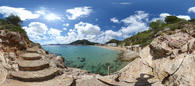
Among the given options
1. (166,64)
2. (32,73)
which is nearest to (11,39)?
(32,73)

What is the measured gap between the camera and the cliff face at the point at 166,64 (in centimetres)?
376

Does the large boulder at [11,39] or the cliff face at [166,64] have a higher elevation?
the large boulder at [11,39]

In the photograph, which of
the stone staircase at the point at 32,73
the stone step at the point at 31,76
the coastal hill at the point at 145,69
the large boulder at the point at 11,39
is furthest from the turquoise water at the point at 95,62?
the large boulder at the point at 11,39

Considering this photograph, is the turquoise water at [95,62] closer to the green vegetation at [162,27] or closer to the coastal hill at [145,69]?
the green vegetation at [162,27]

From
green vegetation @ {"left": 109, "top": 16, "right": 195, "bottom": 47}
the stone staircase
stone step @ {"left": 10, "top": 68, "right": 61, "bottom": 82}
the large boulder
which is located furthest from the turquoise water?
the large boulder

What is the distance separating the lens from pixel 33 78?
4.91m

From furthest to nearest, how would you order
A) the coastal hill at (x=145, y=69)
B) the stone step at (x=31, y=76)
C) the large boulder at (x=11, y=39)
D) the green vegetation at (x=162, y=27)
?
the green vegetation at (x=162, y=27) → the large boulder at (x=11, y=39) → the stone step at (x=31, y=76) → the coastal hill at (x=145, y=69)

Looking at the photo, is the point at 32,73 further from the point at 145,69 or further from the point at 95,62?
the point at 95,62

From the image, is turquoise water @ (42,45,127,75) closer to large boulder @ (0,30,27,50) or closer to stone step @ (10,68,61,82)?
stone step @ (10,68,61,82)

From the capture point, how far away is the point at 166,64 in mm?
4867

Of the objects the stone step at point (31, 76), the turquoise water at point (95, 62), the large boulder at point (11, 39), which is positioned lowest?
the turquoise water at point (95, 62)

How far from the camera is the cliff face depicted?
3.76m

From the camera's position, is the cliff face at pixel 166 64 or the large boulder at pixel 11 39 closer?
the cliff face at pixel 166 64

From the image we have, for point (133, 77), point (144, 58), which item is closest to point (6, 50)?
point (133, 77)
